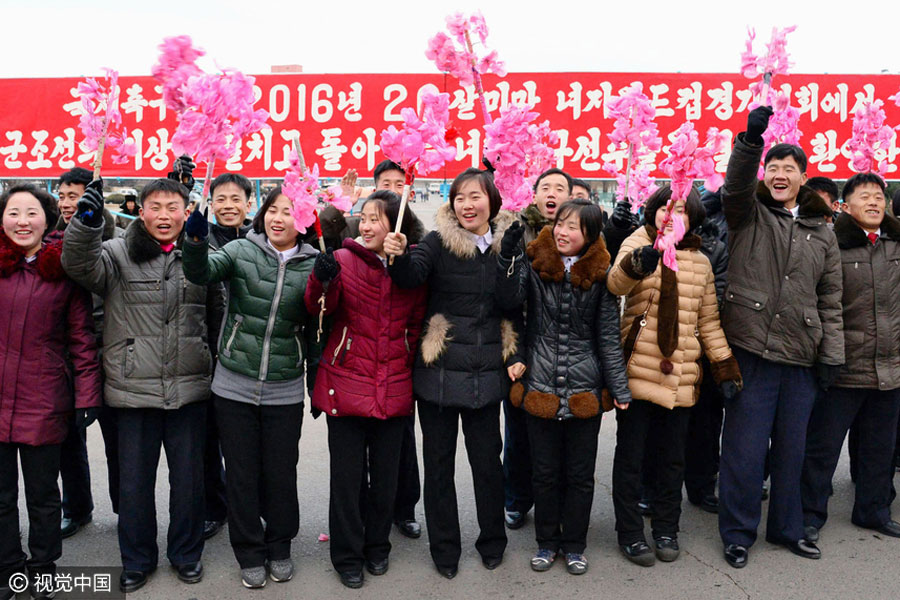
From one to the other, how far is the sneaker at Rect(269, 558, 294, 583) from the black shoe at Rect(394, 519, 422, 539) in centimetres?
66

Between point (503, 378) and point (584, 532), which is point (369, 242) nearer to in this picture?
point (503, 378)

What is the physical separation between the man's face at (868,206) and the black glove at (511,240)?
6.43 ft

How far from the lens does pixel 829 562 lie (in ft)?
11.2

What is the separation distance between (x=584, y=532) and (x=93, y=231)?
99.7 inches

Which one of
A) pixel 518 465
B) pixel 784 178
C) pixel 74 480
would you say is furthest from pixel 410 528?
pixel 784 178

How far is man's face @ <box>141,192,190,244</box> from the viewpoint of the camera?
306 centimetres

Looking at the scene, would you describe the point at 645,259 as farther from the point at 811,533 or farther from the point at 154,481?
the point at 154,481

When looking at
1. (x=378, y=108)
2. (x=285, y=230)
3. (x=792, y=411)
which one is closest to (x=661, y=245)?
(x=792, y=411)


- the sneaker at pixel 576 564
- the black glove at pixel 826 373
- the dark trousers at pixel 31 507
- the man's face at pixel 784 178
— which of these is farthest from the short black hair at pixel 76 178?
the black glove at pixel 826 373

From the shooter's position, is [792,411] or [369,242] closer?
[369,242]

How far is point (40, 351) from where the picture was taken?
2977 millimetres

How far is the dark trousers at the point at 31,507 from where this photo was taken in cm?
298

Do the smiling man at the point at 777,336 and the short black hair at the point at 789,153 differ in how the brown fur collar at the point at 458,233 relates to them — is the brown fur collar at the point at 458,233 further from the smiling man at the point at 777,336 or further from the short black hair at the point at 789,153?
the short black hair at the point at 789,153

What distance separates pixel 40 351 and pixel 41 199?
0.66 metres
